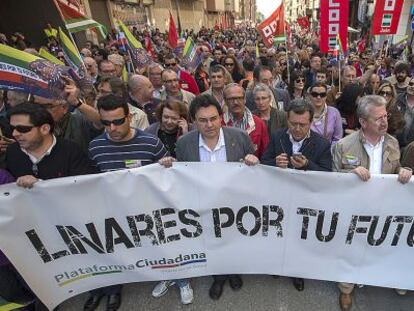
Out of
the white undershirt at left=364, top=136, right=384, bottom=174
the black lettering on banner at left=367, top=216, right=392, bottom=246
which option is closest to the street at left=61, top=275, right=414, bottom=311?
the black lettering on banner at left=367, top=216, right=392, bottom=246

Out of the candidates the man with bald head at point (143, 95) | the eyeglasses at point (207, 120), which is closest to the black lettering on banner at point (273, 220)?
the eyeglasses at point (207, 120)

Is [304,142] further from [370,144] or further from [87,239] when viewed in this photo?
[87,239]

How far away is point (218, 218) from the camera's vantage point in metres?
2.78

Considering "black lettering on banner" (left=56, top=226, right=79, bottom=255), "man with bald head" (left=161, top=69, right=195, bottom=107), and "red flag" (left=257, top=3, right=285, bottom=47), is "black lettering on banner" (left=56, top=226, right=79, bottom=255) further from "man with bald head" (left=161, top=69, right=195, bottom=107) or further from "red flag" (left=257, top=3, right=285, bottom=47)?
"red flag" (left=257, top=3, right=285, bottom=47)

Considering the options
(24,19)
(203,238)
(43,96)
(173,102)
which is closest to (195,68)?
(173,102)

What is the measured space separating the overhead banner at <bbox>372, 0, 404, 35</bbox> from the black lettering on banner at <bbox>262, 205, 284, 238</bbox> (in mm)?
4354

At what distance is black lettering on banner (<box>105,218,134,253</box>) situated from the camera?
2.73 m

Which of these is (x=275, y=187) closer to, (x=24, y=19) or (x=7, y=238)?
(x=7, y=238)

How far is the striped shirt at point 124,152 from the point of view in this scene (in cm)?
286

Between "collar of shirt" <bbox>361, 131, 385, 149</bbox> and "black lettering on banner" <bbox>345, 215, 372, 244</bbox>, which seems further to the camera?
"collar of shirt" <bbox>361, 131, 385, 149</bbox>

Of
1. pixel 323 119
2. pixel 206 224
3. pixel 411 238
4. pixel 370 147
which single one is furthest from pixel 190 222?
pixel 323 119

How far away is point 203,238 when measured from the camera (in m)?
2.85

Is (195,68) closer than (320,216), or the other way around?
(320,216)

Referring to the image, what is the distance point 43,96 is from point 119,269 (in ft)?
5.76
